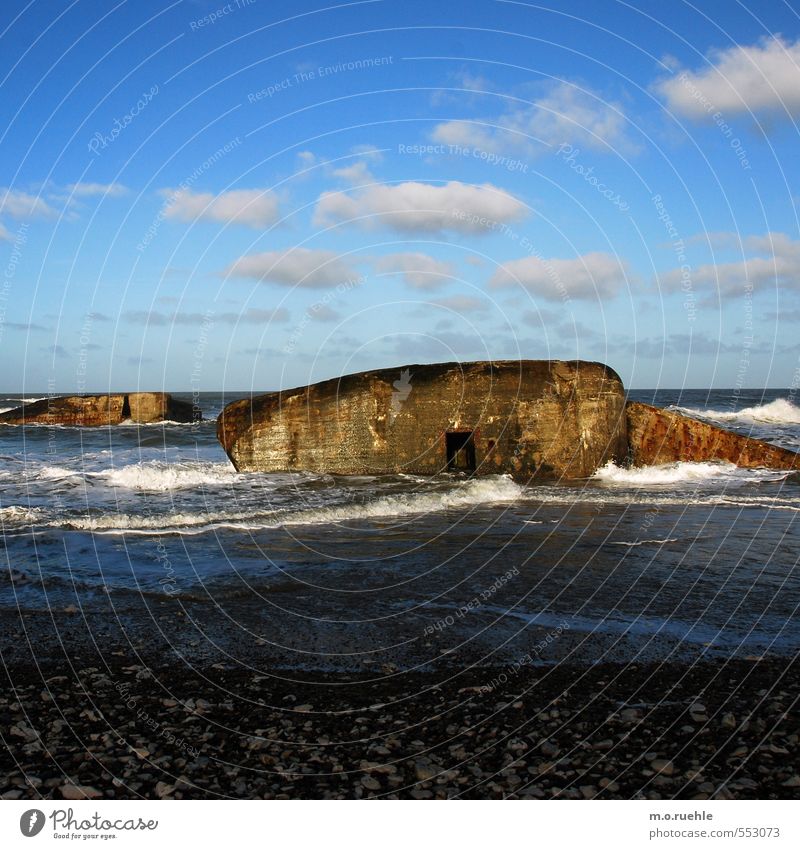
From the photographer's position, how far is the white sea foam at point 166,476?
10.9 m

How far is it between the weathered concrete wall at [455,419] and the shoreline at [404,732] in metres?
6.63

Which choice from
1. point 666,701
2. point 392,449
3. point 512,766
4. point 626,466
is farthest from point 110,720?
point 626,466

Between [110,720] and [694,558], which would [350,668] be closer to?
[110,720]

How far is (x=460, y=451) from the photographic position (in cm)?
1055

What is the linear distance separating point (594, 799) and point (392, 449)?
325 inches

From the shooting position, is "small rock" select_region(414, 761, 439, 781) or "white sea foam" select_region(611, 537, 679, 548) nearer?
"small rock" select_region(414, 761, 439, 781)

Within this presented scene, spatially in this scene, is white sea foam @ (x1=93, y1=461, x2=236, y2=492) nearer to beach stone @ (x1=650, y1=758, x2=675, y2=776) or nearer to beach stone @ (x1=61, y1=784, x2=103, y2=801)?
beach stone @ (x1=61, y1=784, x2=103, y2=801)

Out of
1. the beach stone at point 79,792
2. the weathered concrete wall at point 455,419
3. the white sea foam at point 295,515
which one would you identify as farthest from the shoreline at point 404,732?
the weathered concrete wall at point 455,419

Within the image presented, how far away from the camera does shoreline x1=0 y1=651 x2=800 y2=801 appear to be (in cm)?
251

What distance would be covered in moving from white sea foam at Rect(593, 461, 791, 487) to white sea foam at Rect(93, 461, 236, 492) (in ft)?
20.3

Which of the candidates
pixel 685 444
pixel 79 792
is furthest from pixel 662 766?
pixel 685 444

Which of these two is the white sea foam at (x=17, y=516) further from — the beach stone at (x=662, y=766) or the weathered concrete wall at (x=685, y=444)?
the weathered concrete wall at (x=685, y=444)

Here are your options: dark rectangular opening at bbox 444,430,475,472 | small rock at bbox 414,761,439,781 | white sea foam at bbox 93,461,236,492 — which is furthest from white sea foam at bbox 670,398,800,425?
small rock at bbox 414,761,439,781

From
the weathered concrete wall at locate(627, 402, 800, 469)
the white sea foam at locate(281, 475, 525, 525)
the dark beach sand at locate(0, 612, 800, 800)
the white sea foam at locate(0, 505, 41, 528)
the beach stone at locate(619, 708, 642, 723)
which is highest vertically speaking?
the weathered concrete wall at locate(627, 402, 800, 469)
